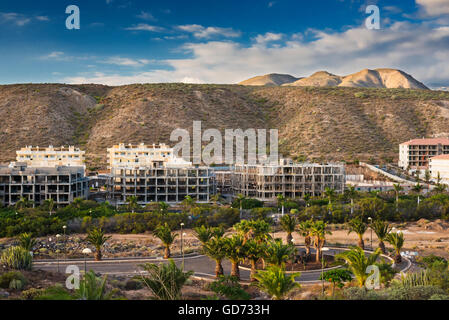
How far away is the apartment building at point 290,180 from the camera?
7544 centimetres

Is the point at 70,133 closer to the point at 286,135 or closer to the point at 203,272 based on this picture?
the point at 286,135

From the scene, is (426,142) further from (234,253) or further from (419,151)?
(234,253)

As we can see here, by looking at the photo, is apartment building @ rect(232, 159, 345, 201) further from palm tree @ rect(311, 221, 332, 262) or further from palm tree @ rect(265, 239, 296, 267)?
palm tree @ rect(265, 239, 296, 267)

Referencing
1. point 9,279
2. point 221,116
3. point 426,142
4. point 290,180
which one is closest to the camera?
point 9,279

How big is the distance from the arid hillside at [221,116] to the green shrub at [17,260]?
260 feet

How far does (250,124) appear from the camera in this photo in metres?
143

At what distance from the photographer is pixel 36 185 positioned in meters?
69.2

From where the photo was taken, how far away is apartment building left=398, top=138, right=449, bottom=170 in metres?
111

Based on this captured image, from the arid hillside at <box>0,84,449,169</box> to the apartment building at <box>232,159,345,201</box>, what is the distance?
3419 cm

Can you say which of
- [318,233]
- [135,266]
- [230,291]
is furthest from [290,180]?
[230,291]

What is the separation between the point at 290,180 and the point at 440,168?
128 feet

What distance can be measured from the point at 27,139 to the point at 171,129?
40.0 m

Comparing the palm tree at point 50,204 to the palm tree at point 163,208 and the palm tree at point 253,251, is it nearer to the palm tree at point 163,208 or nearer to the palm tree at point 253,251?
the palm tree at point 163,208

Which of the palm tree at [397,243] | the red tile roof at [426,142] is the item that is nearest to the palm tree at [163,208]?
the palm tree at [397,243]
